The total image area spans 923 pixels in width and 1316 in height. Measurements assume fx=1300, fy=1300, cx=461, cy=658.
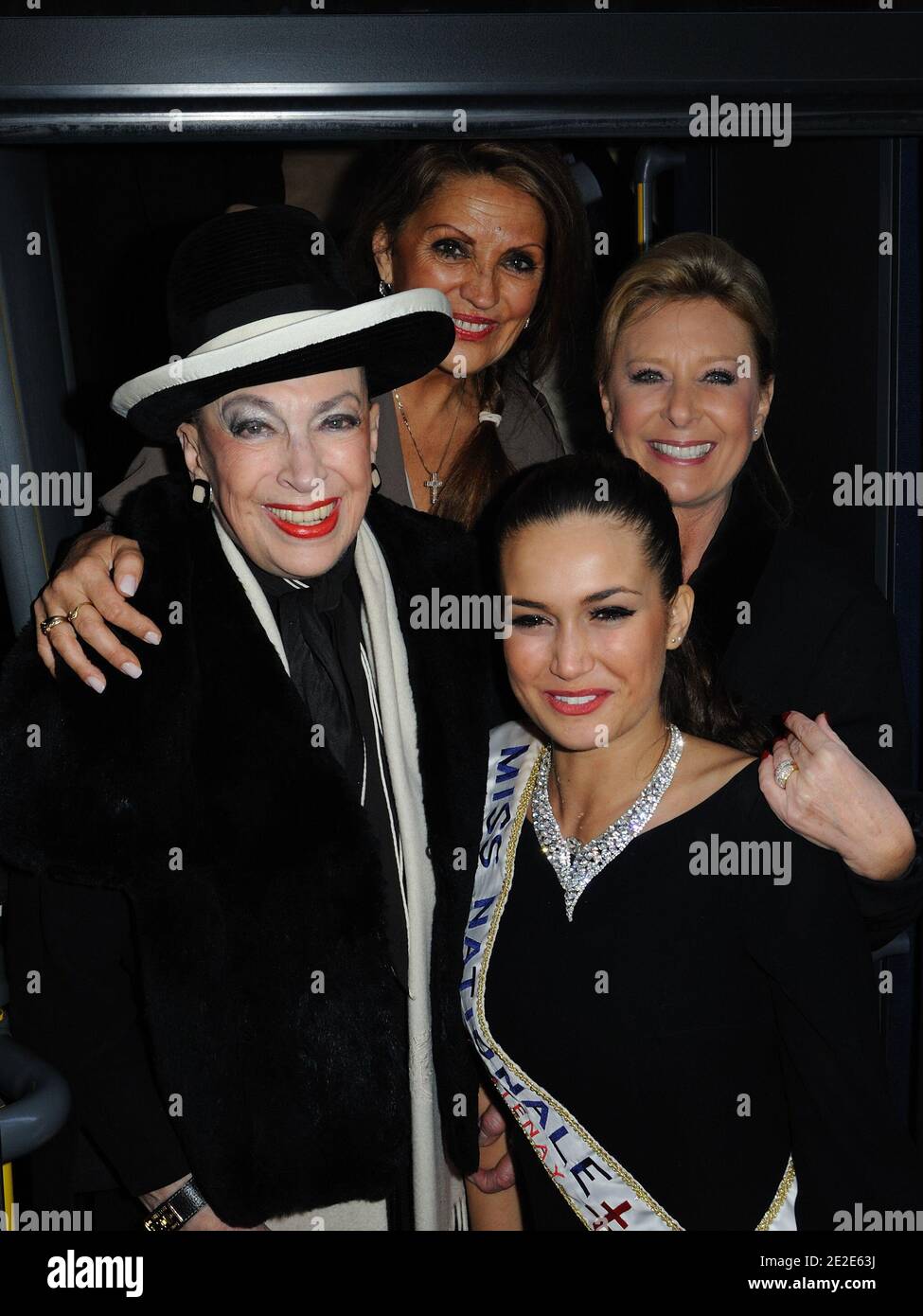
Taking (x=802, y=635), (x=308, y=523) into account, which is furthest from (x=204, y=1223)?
(x=802, y=635)

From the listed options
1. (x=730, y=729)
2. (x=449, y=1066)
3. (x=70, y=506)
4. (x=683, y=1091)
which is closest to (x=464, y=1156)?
(x=449, y=1066)

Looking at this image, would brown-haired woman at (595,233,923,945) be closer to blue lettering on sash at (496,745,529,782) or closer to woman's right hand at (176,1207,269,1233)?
blue lettering on sash at (496,745,529,782)

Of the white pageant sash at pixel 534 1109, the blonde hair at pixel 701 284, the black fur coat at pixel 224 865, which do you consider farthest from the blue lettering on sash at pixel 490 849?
the blonde hair at pixel 701 284

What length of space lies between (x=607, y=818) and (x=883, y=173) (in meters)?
0.96

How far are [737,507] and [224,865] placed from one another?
94cm

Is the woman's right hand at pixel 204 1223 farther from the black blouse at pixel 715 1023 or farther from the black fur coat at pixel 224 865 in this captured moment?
the black blouse at pixel 715 1023

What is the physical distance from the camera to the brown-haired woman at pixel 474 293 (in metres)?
2.01

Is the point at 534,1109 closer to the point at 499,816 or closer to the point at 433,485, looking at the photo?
the point at 499,816

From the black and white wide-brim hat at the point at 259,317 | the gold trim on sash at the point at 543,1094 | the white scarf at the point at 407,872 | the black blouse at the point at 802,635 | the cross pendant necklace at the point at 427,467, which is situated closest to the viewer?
the black and white wide-brim hat at the point at 259,317

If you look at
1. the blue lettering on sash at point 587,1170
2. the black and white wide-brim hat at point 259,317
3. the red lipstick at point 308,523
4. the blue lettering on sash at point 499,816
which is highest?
the black and white wide-brim hat at point 259,317

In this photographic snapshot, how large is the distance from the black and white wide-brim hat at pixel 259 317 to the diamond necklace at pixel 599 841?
0.61m

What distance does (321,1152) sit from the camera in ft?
5.28

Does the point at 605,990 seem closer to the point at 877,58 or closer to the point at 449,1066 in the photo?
the point at 449,1066

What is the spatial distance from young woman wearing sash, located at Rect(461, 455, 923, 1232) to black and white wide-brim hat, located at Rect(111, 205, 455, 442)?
0.87 feet
